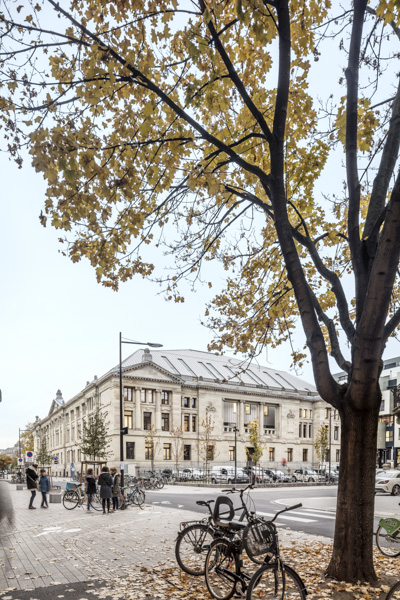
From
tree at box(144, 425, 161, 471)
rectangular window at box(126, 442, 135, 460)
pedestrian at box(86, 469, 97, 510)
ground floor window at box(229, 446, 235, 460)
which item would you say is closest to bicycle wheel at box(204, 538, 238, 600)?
pedestrian at box(86, 469, 97, 510)

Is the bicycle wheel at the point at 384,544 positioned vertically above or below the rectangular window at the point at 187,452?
above

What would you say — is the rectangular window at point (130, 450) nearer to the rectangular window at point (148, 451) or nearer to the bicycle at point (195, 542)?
the rectangular window at point (148, 451)

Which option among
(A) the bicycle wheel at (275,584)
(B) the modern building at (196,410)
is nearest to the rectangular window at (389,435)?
(B) the modern building at (196,410)

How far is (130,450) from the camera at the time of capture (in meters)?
64.7

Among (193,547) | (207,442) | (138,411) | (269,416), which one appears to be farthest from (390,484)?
(269,416)

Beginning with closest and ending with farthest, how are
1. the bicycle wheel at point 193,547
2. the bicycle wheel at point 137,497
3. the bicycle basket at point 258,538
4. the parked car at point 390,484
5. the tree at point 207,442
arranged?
the bicycle basket at point 258,538
the bicycle wheel at point 193,547
the bicycle wheel at point 137,497
the parked car at point 390,484
the tree at point 207,442

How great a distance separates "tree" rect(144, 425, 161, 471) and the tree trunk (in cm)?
5923

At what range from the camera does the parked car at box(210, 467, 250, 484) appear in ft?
151

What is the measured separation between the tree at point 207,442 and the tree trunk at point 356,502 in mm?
60082

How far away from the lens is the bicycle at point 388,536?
9812 mm

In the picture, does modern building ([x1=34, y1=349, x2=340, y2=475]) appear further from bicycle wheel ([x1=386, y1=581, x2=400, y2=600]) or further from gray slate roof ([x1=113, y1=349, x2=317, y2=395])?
bicycle wheel ([x1=386, y1=581, x2=400, y2=600])

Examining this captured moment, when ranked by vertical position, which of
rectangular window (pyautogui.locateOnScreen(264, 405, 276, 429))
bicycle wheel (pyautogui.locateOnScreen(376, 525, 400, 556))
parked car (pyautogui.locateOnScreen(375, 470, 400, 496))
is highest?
bicycle wheel (pyautogui.locateOnScreen(376, 525, 400, 556))

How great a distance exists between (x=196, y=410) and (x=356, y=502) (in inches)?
2679

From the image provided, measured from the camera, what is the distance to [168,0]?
7.16 metres
